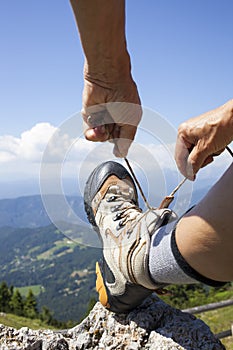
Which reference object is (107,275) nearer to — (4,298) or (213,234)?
(213,234)

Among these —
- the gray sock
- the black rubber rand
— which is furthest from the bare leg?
the black rubber rand

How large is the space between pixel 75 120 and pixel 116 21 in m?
0.68

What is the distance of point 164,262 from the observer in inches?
81.5

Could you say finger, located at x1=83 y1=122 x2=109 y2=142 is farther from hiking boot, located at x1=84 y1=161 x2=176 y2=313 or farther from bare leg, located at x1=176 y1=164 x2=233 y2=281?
bare leg, located at x1=176 y1=164 x2=233 y2=281

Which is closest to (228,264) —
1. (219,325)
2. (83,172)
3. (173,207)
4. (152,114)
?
(173,207)

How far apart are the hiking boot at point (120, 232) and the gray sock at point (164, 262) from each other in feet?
0.21

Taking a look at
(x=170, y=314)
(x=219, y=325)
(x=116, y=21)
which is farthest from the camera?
(x=219, y=325)

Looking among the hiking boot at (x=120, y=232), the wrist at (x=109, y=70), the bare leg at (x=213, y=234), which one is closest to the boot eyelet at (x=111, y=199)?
the hiking boot at (x=120, y=232)

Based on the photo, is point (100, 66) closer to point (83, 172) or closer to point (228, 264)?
point (83, 172)

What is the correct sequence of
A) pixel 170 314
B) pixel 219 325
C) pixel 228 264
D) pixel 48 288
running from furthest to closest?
pixel 48 288 → pixel 219 325 → pixel 170 314 → pixel 228 264

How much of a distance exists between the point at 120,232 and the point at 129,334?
618 millimetres

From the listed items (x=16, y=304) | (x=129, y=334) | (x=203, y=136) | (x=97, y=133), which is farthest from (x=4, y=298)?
(x=203, y=136)

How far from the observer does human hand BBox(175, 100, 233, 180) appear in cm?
174

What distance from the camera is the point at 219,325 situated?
12211mm
